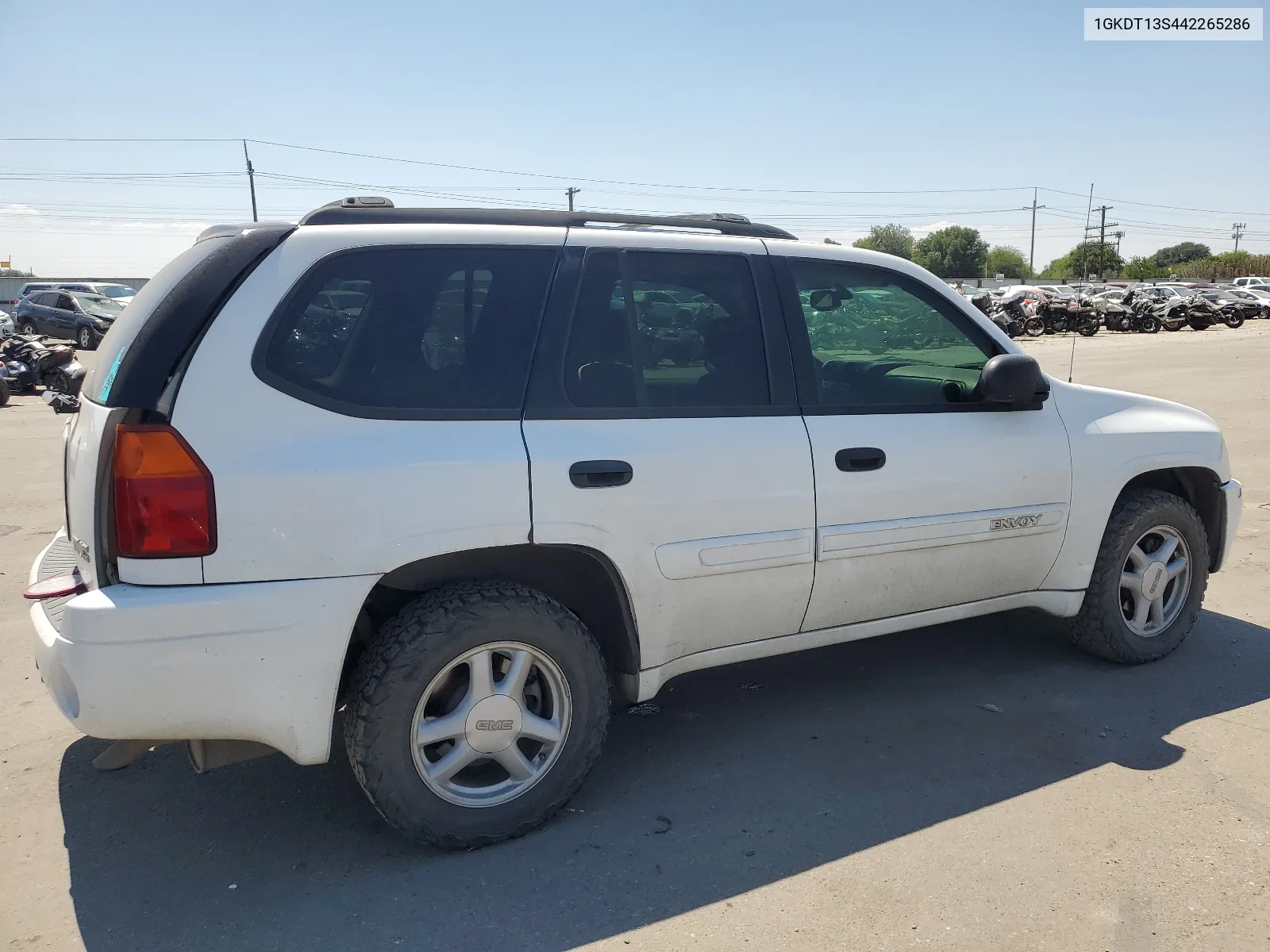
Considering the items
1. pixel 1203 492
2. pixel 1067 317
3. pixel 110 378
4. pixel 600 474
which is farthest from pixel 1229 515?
pixel 1067 317

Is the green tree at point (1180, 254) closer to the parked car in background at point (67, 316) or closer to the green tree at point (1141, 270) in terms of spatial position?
the green tree at point (1141, 270)

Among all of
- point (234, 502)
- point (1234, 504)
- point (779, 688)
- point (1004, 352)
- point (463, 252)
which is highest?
point (463, 252)

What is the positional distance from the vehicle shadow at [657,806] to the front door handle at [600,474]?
110 cm

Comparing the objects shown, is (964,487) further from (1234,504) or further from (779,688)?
(1234,504)

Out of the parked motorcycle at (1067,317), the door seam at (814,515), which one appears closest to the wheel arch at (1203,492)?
the door seam at (814,515)

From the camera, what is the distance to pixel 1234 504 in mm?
4695

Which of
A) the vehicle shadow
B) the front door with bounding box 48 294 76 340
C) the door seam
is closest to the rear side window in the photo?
the door seam

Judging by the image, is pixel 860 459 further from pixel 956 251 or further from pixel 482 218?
pixel 956 251

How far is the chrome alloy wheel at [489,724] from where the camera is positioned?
3.00 m

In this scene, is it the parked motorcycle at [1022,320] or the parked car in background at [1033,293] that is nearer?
the parked motorcycle at [1022,320]

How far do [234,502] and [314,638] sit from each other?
0.43 m

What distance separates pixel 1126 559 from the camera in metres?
4.39

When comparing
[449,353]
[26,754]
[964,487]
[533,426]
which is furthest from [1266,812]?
[26,754]

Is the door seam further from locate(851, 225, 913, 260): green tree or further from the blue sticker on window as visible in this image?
locate(851, 225, 913, 260): green tree
